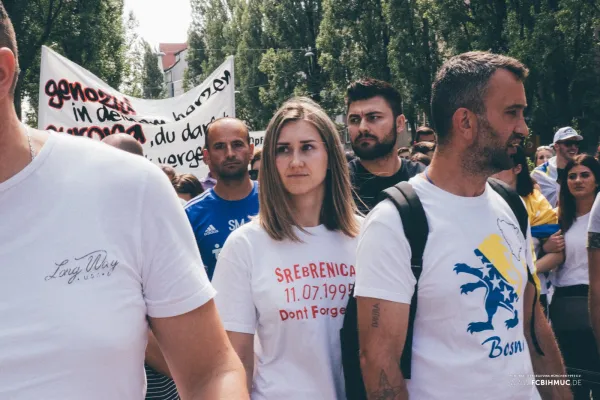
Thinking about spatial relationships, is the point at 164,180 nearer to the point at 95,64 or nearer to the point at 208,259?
the point at 208,259

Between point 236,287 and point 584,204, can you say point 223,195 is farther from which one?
point 584,204

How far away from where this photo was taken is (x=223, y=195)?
177 inches

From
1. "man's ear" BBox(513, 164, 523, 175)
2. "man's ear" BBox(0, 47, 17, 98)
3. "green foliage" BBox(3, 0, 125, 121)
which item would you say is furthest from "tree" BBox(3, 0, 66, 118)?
"man's ear" BBox(0, 47, 17, 98)

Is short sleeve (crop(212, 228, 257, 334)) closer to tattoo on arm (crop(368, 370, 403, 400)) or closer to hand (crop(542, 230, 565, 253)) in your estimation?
tattoo on arm (crop(368, 370, 403, 400))

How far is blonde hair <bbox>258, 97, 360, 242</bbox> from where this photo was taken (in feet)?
9.14

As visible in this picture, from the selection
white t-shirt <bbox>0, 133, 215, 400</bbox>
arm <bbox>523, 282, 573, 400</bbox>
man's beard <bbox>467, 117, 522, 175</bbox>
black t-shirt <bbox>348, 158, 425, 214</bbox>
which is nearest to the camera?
white t-shirt <bbox>0, 133, 215, 400</bbox>

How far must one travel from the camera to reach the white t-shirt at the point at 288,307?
252 cm

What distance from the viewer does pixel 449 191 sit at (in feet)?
8.27

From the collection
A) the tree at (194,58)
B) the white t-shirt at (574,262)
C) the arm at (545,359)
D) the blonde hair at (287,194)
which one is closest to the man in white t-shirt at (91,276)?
the blonde hair at (287,194)

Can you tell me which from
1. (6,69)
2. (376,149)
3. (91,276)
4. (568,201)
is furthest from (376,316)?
(568,201)

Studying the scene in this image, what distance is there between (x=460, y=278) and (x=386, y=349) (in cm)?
34

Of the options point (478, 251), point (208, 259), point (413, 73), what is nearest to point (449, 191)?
point (478, 251)

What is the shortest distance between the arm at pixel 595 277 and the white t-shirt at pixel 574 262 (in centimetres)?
172

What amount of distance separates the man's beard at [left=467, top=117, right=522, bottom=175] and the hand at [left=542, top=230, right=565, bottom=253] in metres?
2.92
